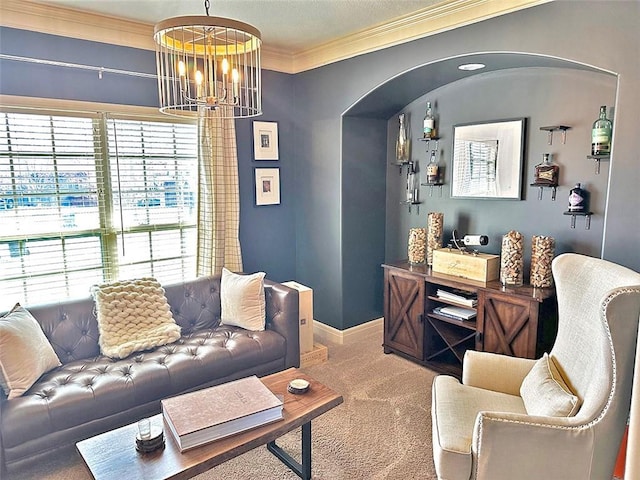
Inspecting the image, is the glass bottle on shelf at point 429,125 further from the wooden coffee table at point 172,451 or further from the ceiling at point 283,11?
the wooden coffee table at point 172,451

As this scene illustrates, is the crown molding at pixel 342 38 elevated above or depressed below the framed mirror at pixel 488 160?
above

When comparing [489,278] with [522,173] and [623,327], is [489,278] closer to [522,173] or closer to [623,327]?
[522,173]

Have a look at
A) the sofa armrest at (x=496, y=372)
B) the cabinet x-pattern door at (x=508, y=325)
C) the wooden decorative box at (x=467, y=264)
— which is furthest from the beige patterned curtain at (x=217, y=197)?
the sofa armrest at (x=496, y=372)

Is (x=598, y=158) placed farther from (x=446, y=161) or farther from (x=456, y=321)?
(x=456, y=321)

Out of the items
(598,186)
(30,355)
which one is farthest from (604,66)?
(30,355)

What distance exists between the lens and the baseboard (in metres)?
3.97

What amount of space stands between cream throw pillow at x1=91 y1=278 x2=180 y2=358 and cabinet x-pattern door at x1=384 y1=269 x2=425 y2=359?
168 cm

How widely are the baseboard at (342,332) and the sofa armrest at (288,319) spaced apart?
841mm

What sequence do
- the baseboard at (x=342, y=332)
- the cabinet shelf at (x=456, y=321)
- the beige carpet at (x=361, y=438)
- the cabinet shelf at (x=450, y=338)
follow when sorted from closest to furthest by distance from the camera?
the beige carpet at (x=361, y=438)
the cabinet shelf at (x=456, y=321)
the cabinet shelf at (x=450, y=338)
the baseboard at (x=342, y=332)

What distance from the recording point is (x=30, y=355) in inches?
90.7

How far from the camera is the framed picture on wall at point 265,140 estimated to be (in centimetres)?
394

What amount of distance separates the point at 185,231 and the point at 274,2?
6.29 feet

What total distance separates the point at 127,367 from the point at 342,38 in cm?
288

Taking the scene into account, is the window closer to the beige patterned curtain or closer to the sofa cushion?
the beige patterned curtain
